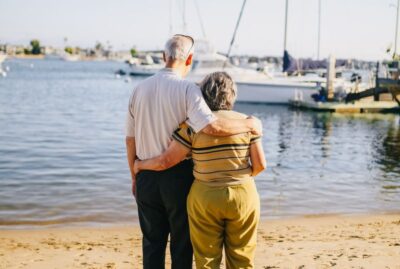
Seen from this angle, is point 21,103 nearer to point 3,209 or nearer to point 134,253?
point 3,209

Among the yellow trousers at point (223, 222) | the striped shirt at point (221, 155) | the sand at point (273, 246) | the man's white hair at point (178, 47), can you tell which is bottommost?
the sand at point (273, 246)

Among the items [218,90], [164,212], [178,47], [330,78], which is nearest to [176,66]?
[178,47]

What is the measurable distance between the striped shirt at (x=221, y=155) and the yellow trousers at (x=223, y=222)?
0.06 meters

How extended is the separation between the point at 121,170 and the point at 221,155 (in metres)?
9.89

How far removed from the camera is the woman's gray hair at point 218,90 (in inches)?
149

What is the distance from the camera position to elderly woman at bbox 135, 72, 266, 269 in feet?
12.3

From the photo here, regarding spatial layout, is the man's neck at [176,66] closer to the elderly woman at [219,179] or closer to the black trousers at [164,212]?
the elderly woman at [219,179]

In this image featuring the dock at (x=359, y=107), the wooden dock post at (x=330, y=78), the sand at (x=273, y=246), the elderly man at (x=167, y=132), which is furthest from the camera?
the wooden dock post at (x=330, y=78)

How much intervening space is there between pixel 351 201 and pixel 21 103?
94.4ft

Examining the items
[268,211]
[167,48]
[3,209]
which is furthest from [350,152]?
[167,48]

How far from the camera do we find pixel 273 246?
6.57m

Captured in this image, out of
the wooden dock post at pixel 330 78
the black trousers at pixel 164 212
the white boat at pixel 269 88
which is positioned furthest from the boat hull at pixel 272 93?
the black trousers at pixel 164 212

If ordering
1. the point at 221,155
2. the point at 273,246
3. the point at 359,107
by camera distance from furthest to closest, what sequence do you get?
the point at 359,107, the point at 273,246, the point at 221,155

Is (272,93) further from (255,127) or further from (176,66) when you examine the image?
(255,127)
